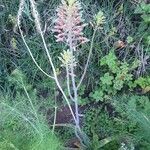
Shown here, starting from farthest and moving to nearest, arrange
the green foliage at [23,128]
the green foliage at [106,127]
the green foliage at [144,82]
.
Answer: the green foliage at [144,82] → the green foliage at [106,127] → the green foliage at [23,128]

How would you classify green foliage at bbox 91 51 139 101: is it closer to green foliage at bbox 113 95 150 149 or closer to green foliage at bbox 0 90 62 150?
green foliage at bbox 113 95 150 149

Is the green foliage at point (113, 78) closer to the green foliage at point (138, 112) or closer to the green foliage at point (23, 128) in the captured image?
the green foliage at point (138, 112)

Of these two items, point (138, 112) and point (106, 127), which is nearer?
point (138, 112)

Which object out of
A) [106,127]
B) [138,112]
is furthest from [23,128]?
[138,112]

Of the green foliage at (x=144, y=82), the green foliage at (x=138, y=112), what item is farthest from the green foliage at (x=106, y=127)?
the green foliage at (x=144, y=82)

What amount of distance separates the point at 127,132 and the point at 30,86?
0.72 meters

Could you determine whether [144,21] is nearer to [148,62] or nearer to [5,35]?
[148,62]

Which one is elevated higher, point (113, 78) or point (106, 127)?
point (113, 78)

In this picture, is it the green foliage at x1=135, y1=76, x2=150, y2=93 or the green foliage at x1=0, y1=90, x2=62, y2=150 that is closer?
the green foliage at x1=0, y1=90, x2=62, y2=150

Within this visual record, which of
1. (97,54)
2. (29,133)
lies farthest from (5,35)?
(29,133)

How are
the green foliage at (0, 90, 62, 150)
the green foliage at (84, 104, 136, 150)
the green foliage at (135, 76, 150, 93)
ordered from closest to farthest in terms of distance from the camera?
the green foliage at (0, 90, 62, 150) → the green foliage at (84, 104, 136, 150) → the green foliage at (135, 76, 150, 93)

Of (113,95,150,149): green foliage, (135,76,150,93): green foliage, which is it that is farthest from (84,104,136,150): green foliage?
(135,76,150,93): green foliage

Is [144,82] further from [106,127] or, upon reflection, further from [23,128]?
[23,128]

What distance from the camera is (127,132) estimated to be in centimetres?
274
